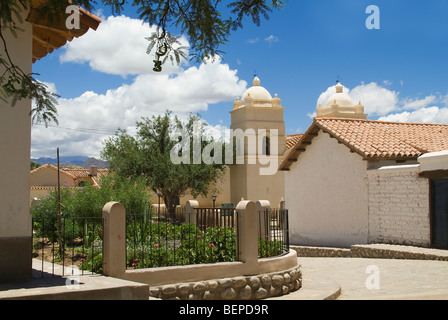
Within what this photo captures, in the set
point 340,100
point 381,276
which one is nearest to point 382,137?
point 381,276

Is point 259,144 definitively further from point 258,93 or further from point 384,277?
point 384,277

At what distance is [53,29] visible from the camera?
24.8 feet

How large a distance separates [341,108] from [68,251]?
1099 inches

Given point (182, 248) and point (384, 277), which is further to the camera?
point (384, 277)

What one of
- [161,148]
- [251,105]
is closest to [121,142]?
[161,148]

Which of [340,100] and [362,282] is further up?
[340,100]

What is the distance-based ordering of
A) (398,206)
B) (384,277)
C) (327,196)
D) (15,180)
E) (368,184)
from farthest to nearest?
(327,196), (368,184), (398,206), (384,277), (15,180)

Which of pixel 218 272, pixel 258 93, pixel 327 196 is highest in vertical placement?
pixel 258 93

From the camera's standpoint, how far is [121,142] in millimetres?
33312

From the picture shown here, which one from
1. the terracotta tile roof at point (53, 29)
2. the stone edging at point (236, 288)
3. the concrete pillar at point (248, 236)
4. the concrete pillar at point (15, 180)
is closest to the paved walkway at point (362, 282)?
the stone edging at point (236, 288)

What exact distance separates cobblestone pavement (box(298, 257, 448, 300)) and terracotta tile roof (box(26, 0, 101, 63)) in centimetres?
665

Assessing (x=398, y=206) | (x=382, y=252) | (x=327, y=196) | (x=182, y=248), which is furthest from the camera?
(x=327, y=196)

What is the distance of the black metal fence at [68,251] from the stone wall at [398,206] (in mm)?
9828
